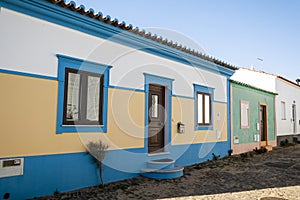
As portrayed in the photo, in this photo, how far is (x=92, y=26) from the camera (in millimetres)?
5758

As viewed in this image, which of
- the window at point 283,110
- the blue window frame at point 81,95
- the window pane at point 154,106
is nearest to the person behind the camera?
the blue window frame at point 81,95

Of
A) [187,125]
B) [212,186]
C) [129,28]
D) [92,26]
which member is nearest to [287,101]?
[187,125]

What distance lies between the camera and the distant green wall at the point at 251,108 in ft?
37.0

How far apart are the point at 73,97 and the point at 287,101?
17424 millimetres

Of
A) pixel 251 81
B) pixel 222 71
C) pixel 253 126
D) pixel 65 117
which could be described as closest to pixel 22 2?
pixel 65 117

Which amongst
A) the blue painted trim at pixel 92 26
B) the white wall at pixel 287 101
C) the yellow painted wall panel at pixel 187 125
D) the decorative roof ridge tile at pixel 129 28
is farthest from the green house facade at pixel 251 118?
the blue painted trim at pixel 92 26

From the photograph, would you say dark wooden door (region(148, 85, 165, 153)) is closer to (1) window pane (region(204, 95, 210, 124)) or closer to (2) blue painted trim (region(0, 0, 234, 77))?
(2) blue painted trim (region(0, 0, 234, 77))

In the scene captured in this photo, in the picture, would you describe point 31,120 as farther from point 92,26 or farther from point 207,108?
point 207,108

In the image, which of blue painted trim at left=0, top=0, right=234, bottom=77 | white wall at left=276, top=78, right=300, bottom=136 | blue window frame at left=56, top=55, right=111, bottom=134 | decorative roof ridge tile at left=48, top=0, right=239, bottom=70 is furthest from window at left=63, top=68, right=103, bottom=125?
white wall at left=276, top=78, right=300, bottom=136

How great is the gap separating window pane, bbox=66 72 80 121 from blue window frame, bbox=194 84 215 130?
15.4 ft

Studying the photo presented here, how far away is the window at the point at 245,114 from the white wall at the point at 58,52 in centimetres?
514

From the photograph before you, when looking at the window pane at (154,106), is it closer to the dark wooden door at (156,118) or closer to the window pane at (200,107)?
the dark wooden door at (156,118)

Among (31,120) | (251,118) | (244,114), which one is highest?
(244,114)

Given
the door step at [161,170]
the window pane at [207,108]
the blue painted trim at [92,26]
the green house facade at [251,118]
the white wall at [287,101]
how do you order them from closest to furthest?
the blue painted trim at [92,26] → the door step at [161,170] → the window pane at [207,108] → the green house facade at [251,118] → the white wall at [287,101]
